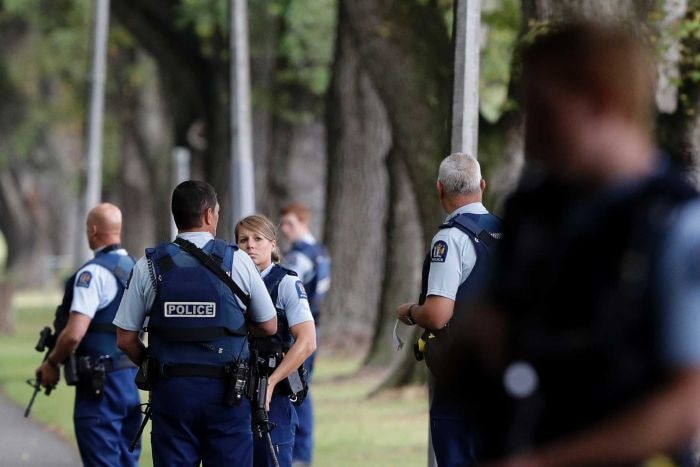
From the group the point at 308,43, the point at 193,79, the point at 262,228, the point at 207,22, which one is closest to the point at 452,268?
→ the point at 262,228

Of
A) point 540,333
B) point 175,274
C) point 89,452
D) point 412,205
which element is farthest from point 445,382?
point 412,205

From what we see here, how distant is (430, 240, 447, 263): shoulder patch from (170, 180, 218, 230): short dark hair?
3.17 ft

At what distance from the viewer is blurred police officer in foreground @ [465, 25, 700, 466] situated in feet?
10.1

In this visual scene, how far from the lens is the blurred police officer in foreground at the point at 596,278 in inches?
121

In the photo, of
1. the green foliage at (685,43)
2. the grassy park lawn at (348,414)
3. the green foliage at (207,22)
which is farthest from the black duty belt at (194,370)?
the green foliage at (207,22)

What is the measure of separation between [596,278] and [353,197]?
2120 cm

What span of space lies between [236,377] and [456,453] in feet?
3.25

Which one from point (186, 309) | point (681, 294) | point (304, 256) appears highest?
point (304, 256)

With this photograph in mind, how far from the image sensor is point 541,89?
3.39 meters

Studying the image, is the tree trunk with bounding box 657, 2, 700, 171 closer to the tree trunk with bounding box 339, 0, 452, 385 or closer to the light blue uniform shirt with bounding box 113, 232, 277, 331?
the light blue uniform shirt with bounding box 113, 232, 277, 331

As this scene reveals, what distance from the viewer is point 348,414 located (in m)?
17.0

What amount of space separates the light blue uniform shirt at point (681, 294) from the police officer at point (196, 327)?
4351 mm

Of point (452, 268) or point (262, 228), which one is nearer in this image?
point (452, 268)

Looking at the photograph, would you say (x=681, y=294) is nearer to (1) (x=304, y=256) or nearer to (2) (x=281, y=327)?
(2) (x=281, y=327)
